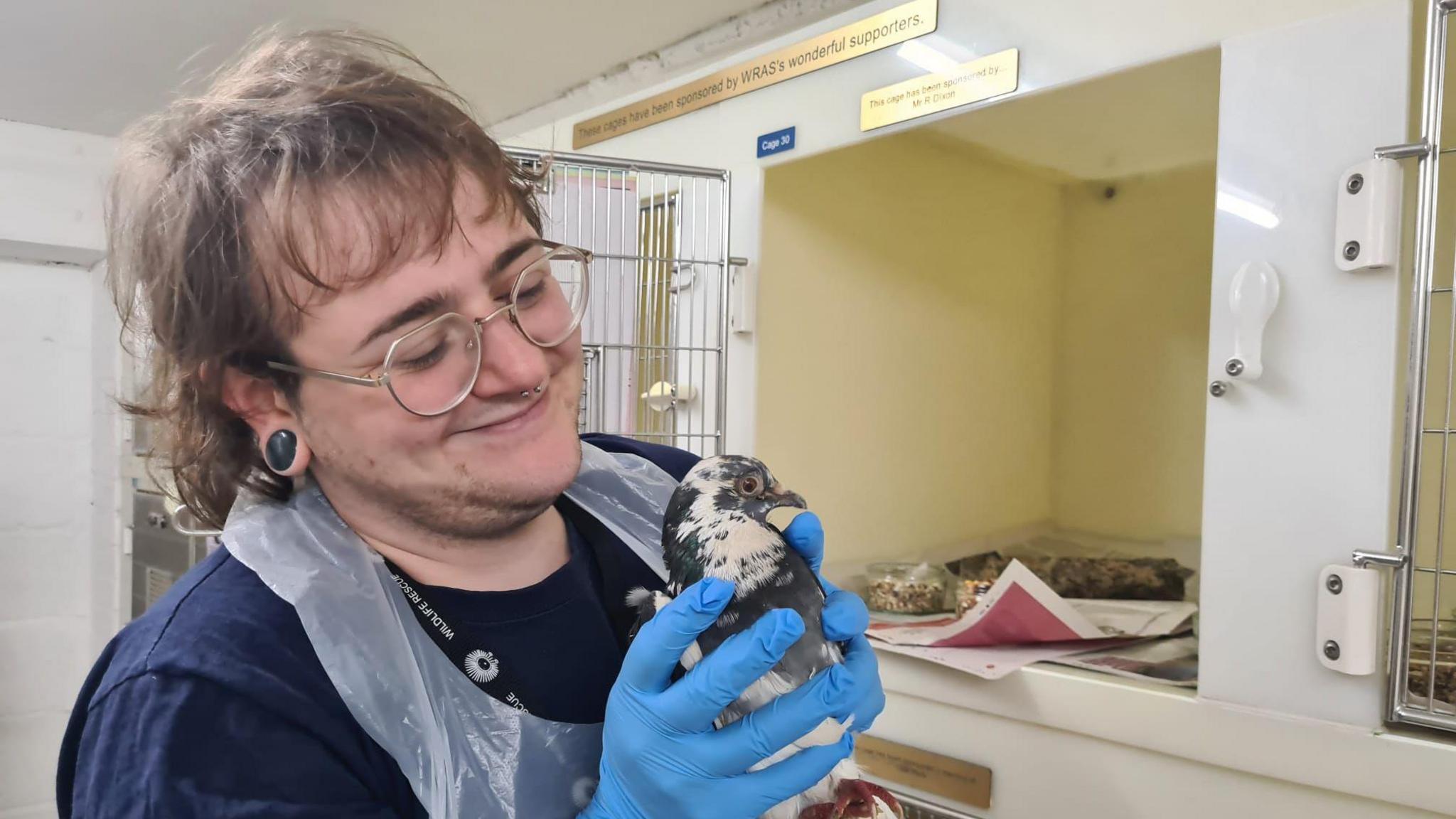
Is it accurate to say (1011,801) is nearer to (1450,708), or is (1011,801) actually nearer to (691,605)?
(1450,708)

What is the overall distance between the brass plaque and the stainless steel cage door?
18.8 inches

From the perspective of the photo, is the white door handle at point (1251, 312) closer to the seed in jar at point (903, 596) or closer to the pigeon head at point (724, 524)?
the pigeon head at point (724, 524)

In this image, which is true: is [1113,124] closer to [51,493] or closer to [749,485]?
[749,485]

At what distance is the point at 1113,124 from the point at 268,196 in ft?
3.73

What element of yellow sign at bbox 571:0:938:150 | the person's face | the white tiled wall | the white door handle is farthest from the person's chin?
the white tiled wall

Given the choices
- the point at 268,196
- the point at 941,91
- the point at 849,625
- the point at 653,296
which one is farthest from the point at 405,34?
the point at 849,625

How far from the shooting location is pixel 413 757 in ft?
1.90

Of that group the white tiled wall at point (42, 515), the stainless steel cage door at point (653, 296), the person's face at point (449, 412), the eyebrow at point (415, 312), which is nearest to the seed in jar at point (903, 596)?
the stainless steel cage door at point (653, 296)

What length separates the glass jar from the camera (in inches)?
55.7

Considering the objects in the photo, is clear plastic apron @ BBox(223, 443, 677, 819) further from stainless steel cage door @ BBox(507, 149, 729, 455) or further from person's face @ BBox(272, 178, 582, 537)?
stainless steel cage door @ BBox(507, 149, 729, 455)

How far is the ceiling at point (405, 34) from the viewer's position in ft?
4.50

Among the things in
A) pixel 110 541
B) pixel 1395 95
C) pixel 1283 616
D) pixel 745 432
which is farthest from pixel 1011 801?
pixel 110 541

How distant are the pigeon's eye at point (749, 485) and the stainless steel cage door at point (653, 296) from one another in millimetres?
617

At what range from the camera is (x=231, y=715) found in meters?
0.54
